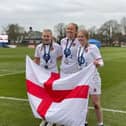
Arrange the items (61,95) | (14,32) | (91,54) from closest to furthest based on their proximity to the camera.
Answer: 1. (61,95)
2. (91,54)
3. (14,32)

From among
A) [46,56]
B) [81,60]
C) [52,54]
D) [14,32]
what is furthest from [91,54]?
[14,32]

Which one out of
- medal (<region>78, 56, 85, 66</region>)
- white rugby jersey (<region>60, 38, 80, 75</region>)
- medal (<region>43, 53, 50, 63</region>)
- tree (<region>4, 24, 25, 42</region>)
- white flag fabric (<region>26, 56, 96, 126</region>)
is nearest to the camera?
white flag fabric (<region>26, 56, 96, 126</region>)

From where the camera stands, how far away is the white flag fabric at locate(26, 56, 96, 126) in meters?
6.68

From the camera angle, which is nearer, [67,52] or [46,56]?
[67,52]

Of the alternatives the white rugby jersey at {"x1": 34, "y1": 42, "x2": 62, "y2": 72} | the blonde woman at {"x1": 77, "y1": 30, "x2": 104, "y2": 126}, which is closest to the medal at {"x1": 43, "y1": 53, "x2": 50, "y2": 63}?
the white rugby jersey at {"x1": 34, "y1": 42, "x2": 62, "y2": 72}

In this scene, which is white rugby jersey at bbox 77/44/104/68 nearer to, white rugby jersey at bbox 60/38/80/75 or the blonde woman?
the blonde woman

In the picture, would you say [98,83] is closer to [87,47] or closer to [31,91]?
[87,47]

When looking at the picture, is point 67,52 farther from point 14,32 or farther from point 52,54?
point 14,32

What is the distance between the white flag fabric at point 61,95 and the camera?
6680 millimetres

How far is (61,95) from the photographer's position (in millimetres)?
6953

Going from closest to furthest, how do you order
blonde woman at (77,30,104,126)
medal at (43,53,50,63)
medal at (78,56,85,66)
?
blonde woman at (77,30,104,126)
medal at (78,56,85,66)
medal at (43,53,50,63)

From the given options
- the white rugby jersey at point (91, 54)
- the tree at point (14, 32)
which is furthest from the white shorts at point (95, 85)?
the tree at point (14, 32)

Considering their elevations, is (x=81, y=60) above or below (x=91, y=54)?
below

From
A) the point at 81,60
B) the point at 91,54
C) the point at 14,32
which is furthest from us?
the point at 14,32
